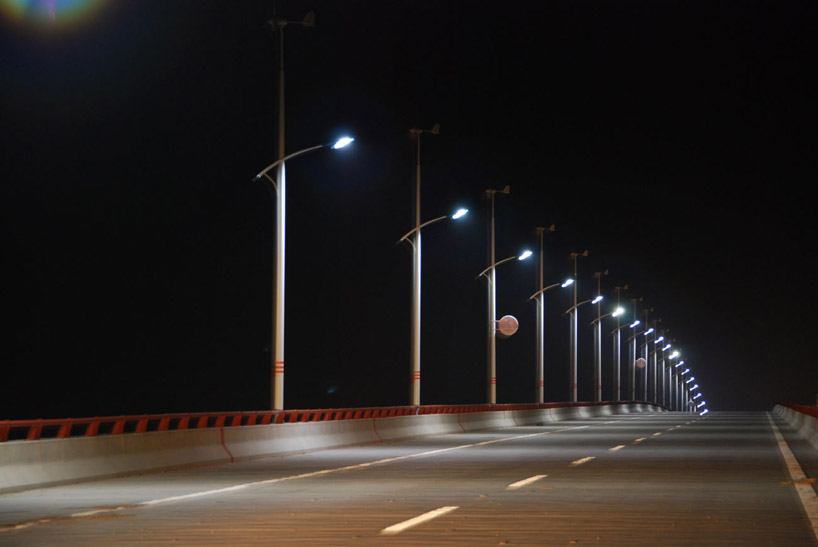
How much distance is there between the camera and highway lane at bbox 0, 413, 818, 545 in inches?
540

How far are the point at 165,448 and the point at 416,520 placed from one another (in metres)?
11.3

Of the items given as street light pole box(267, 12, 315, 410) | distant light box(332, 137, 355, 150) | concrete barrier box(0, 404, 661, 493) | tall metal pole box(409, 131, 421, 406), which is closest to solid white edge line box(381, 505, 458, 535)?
concrete barrier box(0, 404, 661, 493)

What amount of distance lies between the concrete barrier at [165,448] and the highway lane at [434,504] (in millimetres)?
463

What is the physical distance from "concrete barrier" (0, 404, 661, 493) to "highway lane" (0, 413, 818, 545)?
463 millimetres

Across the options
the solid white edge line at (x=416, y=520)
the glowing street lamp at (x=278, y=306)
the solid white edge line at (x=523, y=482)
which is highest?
the glowing street lamp at (x=278, y=306)

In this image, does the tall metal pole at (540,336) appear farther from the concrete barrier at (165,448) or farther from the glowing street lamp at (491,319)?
the concrete barrier at (165,448)

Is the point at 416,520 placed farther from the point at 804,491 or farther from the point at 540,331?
the point at 540,331

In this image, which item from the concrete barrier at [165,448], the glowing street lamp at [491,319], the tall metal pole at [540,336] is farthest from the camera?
the tall metal pole at [540,336]

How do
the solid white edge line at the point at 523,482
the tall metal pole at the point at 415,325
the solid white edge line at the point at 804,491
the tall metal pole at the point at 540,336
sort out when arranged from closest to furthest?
the solid white edge line at the point at 804,491 < the solid white edge line at the point at 523,482 < the tall metal pole at the point at 415,325 < the tall metal pole at the point at 540,336

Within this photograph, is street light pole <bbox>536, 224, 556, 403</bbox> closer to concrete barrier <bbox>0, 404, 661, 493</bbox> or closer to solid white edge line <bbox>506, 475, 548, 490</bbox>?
concrete barrier <bbox>0, 404, 661, 493</bbox>

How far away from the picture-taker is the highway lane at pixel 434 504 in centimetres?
1372

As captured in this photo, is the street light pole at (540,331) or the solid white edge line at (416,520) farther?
the street light pole at (540,331)

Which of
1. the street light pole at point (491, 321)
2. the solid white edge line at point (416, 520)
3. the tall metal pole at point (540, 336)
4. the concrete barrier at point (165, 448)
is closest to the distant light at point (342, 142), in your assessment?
the concrete barrier at point (165, 448)

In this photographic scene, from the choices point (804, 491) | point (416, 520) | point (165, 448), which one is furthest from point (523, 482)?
point (165, 448)
